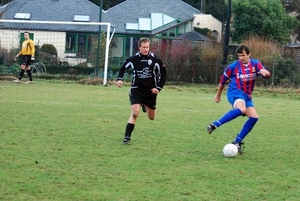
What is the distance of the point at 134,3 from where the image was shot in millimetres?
55812

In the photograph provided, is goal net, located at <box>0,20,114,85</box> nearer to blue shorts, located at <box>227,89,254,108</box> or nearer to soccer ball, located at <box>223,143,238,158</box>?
blue shorts, located at <box>227,89,254,108</box>

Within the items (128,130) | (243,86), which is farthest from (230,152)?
(128,130)

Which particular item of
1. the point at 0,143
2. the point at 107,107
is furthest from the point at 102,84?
the point at 0,143

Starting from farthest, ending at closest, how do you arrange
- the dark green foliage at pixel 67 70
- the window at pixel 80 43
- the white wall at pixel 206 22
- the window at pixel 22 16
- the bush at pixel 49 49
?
the white wall at pixel 206 22, the window at pixel 22 16, the window at pixel 80 43, the bush at pixel 49 49, the dark green foliage at pixel 67 70

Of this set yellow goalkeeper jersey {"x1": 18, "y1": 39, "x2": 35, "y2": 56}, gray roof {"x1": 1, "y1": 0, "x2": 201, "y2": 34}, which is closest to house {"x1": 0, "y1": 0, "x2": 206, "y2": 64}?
gray roof {"x1": 1, "y1": 0, "x2": 201, "y2": 34}

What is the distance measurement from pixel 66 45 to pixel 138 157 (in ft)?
72.1

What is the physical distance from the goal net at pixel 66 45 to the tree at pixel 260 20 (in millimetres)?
18599

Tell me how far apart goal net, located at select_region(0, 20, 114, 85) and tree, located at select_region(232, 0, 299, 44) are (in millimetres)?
18599

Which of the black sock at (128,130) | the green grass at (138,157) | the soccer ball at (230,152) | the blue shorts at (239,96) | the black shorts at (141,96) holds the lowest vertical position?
the green grass at (138,157)

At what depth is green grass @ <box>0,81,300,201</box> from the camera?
6930 millimetres

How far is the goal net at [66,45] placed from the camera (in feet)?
90.3

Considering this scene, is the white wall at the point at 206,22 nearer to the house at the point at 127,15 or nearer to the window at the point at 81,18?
the house at the point at 127,15

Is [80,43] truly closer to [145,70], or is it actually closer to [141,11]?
[145,70]

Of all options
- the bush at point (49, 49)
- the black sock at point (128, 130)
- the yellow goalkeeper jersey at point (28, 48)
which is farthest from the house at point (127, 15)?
the black sock at point (128, 130)
